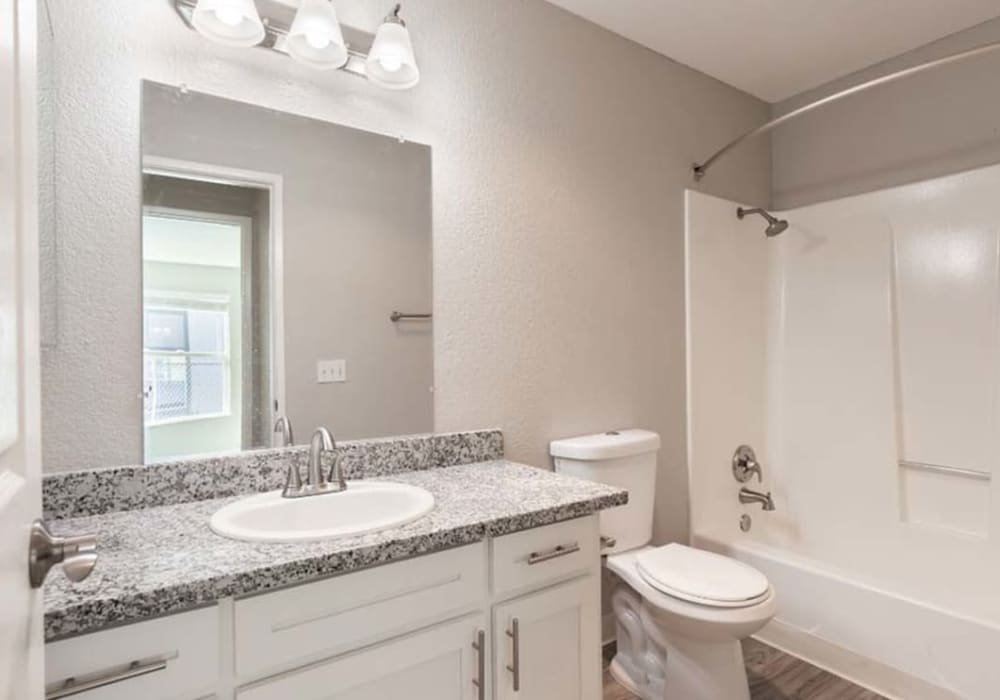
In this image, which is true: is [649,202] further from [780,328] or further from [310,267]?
[310,267]

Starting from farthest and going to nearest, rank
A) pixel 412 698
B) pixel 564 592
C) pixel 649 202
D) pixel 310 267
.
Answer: pixel 649 202 < pixel 310 267 < pixel 564 592 < pixel 412 698

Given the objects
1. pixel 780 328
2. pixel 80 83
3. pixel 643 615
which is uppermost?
pixel 80 83

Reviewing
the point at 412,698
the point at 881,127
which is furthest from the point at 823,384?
the point at 412,698

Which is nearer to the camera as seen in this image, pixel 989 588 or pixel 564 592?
pixel 564 592

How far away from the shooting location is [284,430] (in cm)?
142

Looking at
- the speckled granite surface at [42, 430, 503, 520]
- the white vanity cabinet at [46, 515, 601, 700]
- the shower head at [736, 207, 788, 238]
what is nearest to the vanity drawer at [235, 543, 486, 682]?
the white vanity cabinet at [46, 515, 601, 700]

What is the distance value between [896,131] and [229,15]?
2.65m

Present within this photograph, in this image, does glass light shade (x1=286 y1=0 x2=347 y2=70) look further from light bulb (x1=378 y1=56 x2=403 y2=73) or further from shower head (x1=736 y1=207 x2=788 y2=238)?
shower head (x1=736 y1=207 x2=788 y2=238)

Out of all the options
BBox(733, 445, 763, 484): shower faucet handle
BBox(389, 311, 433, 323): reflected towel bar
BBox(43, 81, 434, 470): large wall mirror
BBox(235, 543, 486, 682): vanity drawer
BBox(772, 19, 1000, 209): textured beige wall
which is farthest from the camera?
BBox(733, 445, 763, 484): shower faucet handle

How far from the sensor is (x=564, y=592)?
1287mm

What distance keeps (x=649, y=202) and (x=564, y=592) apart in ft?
5.31

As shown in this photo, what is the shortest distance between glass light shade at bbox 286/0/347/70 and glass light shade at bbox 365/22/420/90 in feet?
0.28

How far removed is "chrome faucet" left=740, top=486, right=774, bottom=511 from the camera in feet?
8.02

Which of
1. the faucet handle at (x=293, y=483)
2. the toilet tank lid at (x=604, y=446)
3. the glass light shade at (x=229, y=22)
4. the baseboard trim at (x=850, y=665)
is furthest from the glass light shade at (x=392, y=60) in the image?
the baseboard trim at (x=850, y=665)
